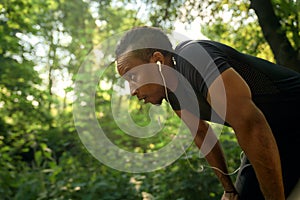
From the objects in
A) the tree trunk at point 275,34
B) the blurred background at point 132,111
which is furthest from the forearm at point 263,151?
the tree trunk at point 275,34

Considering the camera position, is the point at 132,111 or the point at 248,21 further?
the point at 132,111

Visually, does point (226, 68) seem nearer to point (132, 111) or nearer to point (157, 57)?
point (157, 57)

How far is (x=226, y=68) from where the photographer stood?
1.20 meters

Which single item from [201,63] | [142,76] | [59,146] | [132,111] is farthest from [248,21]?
[59,146]

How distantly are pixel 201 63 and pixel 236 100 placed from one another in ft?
0.55

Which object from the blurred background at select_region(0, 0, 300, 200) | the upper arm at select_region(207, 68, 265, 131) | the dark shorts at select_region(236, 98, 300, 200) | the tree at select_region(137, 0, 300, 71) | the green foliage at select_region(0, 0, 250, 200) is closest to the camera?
the upper arm at select_region(207, 68, 265, 131)

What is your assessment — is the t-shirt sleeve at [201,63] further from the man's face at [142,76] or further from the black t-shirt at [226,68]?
the man's face at [142,76]

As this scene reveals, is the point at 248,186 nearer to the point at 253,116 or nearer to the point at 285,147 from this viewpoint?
the point at 285,147

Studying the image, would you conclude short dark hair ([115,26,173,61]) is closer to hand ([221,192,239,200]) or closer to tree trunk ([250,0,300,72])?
hand ([221,192,239,200])

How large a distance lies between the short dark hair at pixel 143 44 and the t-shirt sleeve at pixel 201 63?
17 centimetres

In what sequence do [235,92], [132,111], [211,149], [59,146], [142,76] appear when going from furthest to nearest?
[59,146], [132,111], [211,149], [142,76], [235,92]

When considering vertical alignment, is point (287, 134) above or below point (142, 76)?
below

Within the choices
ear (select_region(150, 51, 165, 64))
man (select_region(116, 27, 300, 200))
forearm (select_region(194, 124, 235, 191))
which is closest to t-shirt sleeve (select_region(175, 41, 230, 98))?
man (select_region(116, 27, 300, 200))

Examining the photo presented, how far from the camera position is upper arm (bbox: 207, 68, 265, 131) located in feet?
3.86
